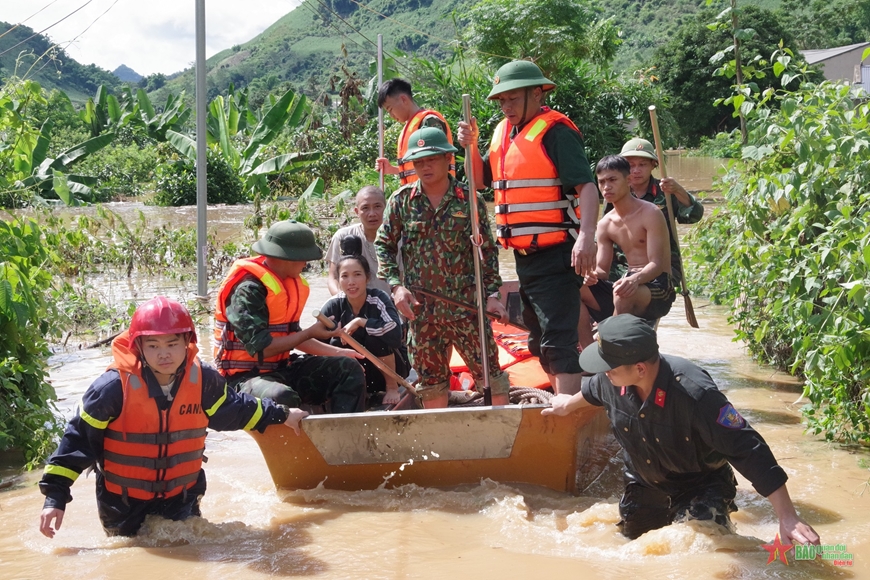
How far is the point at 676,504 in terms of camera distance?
3656 mm

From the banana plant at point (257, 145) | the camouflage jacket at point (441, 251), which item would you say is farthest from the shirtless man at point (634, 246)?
the banana plant at point (257, 145)

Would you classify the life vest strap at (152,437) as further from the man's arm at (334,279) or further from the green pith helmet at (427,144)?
the man's arm at (334,279)

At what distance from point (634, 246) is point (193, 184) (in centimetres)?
1567

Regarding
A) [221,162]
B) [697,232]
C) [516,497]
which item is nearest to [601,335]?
[516,497]

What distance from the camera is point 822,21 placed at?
6016 centimetres

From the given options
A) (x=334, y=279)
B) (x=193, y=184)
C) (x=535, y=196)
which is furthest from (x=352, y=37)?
(x=535, y=196)

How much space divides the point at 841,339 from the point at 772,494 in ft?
5.67

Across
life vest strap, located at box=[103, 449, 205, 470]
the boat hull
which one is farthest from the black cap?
life vest strap, located at box=[103, 449, 205, 470]

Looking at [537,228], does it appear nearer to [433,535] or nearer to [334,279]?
[433,535]

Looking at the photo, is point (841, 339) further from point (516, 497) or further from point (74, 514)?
point (74, 514)

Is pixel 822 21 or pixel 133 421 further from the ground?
pixel 822 21

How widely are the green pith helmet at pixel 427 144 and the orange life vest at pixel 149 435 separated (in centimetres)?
146

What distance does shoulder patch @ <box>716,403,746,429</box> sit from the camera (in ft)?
10.5

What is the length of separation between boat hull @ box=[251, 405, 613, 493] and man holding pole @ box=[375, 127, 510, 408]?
19.9 inches
